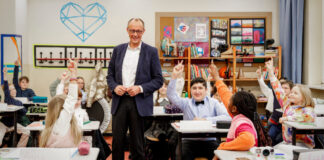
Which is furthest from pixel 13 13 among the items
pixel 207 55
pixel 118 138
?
pixel 118 138

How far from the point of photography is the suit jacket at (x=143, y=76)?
8.66 feet

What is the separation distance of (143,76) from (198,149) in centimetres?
85

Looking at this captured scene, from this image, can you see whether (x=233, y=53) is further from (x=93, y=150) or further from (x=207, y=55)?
(x=93, y=150)

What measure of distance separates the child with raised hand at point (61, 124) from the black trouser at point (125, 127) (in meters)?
0.47

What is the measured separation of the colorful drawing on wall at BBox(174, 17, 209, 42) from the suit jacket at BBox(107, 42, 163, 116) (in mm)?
3816

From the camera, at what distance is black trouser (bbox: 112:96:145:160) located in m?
2.61

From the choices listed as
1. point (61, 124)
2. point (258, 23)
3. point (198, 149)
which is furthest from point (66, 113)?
point (258, 23)

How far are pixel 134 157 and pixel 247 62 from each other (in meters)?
4.45

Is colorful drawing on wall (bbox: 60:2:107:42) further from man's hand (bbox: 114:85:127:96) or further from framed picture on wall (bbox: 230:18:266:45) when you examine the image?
man's hand (bbox: 114:85:127:96)

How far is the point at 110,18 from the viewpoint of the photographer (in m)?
6.49

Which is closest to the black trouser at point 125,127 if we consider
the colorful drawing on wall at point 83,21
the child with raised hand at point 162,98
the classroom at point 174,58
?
the classroom at point 174,58

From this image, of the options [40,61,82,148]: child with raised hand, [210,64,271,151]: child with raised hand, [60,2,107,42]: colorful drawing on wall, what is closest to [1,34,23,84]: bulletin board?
[60,2,107,42]: colorful drawing on wall

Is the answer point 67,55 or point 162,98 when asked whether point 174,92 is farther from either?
point 67,55

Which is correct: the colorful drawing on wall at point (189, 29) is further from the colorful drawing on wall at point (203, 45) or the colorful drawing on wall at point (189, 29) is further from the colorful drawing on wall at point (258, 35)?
Result: the colorful drawing on wall at point (258, 35)
